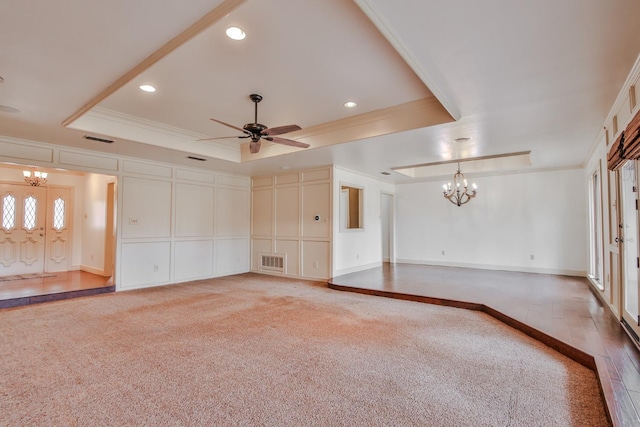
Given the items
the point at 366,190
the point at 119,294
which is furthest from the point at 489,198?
the point at 119,294

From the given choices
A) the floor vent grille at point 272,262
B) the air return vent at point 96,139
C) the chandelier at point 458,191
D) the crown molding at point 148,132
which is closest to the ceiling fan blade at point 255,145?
the crown molding at point 148,132

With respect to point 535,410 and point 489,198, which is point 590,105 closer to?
point 535,410

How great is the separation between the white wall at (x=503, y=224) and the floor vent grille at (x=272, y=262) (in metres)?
3.57

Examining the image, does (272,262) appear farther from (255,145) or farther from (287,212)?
(255,145)

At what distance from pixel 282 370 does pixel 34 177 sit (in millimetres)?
7793

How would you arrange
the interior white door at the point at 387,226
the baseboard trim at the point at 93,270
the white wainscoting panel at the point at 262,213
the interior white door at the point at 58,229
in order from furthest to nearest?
the interior white door at the point at 387,226 < the white wainscoting panel at the point at 262,213 < the interior white door at the point at 58,229 < the baseboard trim at the point at 93,270

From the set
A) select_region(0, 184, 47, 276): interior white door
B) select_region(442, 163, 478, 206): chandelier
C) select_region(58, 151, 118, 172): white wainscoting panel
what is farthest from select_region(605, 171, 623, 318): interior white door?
select_region(0, 184, 47, 276): interior white door

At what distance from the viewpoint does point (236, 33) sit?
102 inches

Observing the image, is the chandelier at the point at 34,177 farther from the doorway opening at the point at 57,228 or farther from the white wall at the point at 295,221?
the white wall at the point at 295,221

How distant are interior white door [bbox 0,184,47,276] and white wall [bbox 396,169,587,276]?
352 inches

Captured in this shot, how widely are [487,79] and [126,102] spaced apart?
420cm

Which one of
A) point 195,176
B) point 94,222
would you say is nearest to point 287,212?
point 195,176

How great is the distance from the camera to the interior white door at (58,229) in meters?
7.50

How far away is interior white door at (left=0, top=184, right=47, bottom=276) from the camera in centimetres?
689
